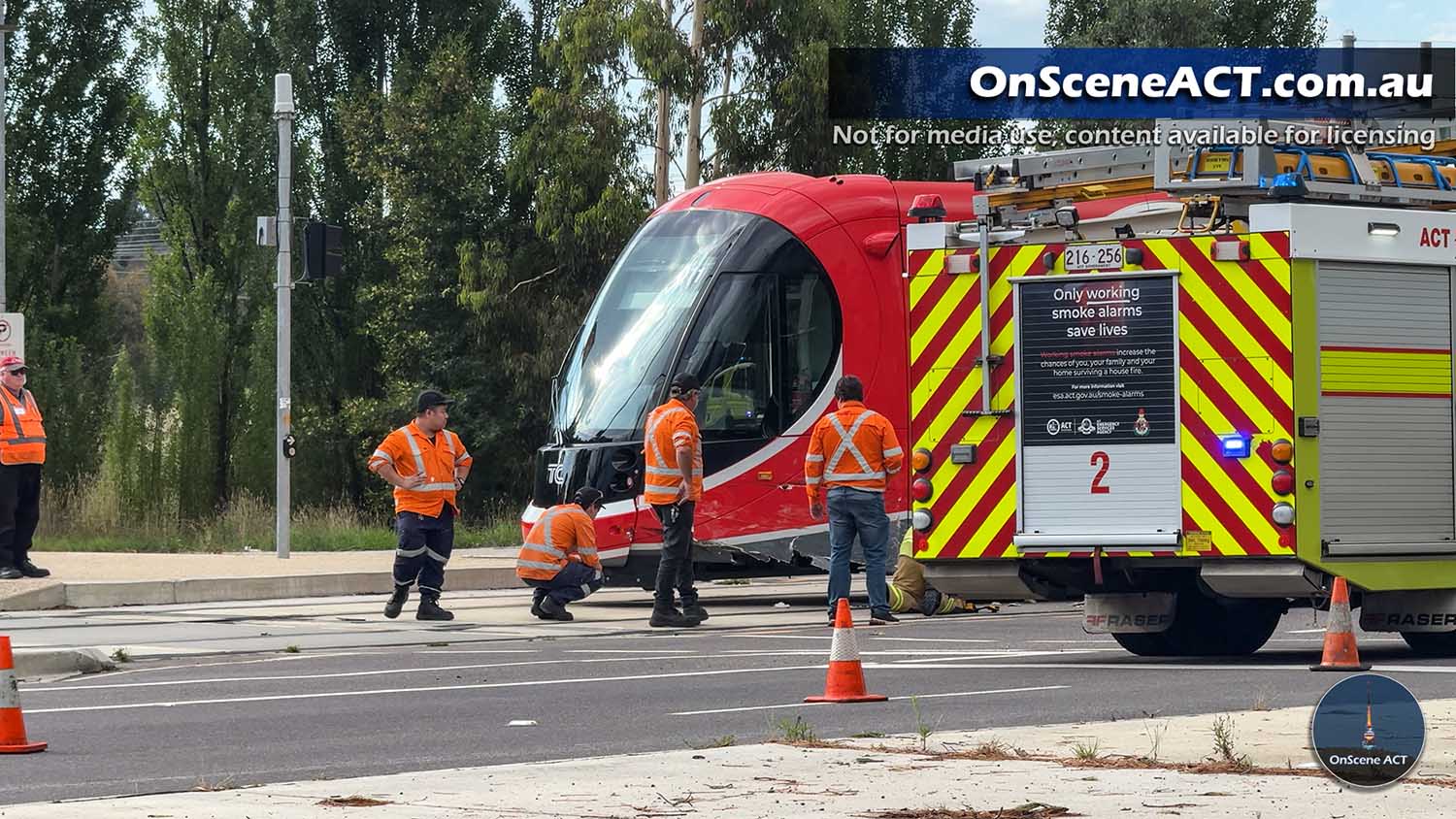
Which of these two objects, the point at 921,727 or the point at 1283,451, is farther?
the point at 1283,451

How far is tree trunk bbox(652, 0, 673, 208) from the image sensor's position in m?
35.8

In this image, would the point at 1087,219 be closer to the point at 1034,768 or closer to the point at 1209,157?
the point at 1209,157

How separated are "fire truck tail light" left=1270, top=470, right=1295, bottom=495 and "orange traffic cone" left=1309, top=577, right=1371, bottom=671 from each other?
0.69m

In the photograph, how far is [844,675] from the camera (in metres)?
11.1

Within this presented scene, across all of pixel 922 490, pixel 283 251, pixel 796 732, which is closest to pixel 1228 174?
pixel 922 490

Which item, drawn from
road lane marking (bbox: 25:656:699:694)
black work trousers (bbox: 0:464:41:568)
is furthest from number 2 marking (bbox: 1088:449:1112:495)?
black work trousers (bbox: 0:464:41:568)

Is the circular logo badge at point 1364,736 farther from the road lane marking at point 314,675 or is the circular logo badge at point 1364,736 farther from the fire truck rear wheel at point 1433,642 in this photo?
the road lane marking at point 314,675

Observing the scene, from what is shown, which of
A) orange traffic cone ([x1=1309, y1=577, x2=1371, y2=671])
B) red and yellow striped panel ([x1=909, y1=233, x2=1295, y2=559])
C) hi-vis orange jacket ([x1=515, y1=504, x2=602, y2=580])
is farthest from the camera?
hi-vis orange jacket ([x1=515, y1=504, x2=602, y2=580])

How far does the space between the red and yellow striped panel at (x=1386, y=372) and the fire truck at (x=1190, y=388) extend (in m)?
0.01

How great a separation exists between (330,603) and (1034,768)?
41.5 feet

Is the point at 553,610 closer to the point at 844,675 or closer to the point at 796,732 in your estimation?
the point at 844,675

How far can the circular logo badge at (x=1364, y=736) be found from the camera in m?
6.41

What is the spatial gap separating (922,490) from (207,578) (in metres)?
8.99

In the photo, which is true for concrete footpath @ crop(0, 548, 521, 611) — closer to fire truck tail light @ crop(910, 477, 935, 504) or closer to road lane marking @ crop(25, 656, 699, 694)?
road lane marking @ crop(25, 656, 699, 694)
